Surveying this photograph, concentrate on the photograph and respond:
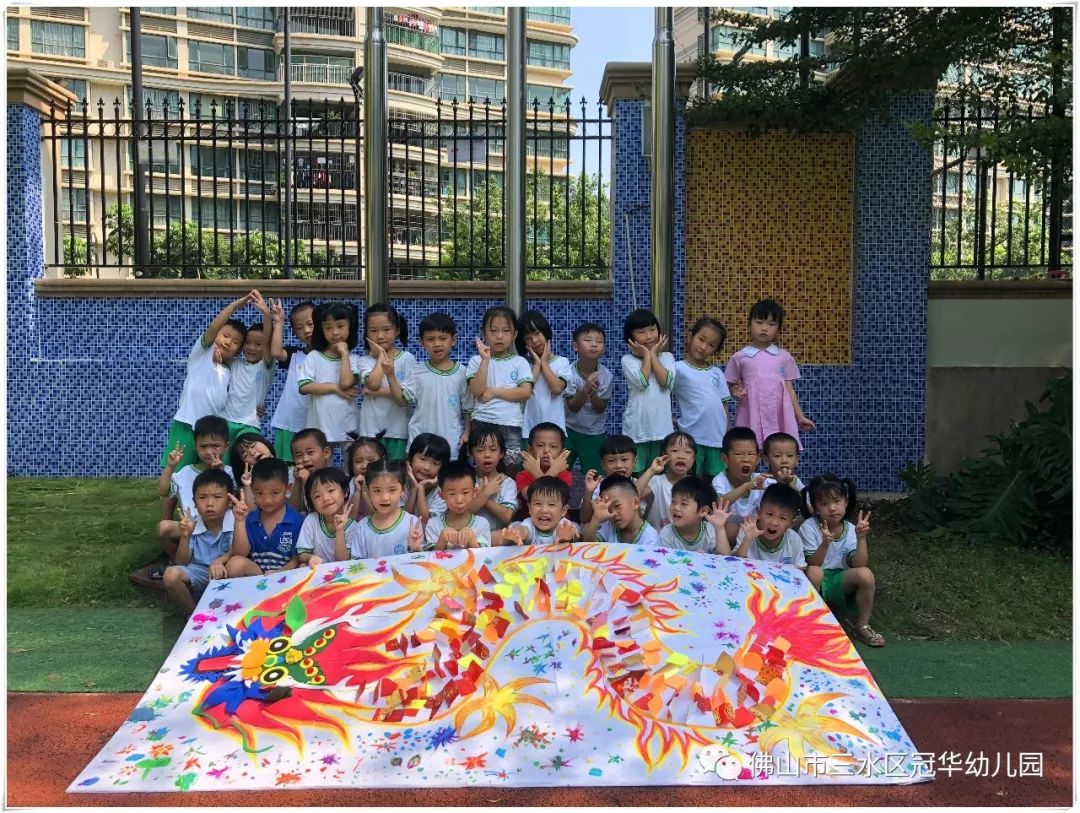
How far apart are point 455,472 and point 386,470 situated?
31 cm

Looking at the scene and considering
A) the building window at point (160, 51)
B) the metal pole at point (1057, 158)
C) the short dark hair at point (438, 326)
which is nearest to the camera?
the short dark hair at point (438, 326)

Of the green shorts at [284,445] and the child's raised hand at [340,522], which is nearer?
the child's raised hand at [340,522]

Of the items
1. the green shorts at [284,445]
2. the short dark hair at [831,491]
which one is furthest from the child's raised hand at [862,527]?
the green shorts at [284,445]

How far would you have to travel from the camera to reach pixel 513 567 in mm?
4238

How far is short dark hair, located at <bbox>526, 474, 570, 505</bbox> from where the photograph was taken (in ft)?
15.2

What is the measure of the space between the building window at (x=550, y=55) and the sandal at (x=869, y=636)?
5209cm

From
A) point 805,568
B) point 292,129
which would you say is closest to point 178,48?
point 292,129

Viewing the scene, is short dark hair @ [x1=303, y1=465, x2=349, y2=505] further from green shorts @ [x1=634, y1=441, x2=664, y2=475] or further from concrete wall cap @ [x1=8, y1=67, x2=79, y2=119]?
concrete wall cap @ [x1=8, y1=67, x2=79, y2=119]

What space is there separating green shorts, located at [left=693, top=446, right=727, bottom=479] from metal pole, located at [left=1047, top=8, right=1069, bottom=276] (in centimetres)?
255

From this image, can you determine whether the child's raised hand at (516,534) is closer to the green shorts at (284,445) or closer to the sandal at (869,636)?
the sandal at (869,636)

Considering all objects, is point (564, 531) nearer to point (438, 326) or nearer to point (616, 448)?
point (616, 448)

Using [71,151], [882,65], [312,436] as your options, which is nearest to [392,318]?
[312,436]

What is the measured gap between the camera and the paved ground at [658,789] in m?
3.31

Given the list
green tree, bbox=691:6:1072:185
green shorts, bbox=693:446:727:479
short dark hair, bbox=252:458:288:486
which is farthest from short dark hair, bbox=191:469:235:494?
green tree, bbox=691:6:1072:185
